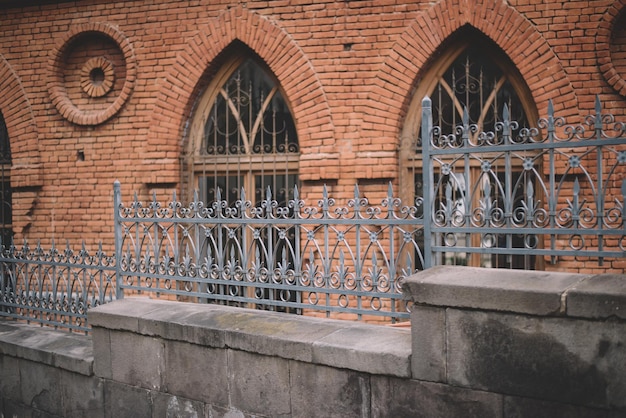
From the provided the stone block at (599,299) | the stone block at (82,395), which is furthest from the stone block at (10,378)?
the stone block at (599,299)

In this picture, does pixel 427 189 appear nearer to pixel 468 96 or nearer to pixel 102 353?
pixel 102 353

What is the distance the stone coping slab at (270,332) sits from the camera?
395cm

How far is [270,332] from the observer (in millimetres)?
4449

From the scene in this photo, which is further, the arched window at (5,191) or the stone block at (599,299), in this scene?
the arched window at (5,191)

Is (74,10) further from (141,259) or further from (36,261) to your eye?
(141,259)

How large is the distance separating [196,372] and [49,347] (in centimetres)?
194

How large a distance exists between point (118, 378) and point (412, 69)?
4.91m

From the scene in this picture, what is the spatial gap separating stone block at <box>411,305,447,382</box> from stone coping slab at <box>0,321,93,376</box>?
3.00 m

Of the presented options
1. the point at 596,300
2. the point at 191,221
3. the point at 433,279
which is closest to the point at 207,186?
the point at 191,221

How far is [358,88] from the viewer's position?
814 centimetres

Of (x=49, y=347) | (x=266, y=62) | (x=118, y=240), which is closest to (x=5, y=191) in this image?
(x=266, y=62)

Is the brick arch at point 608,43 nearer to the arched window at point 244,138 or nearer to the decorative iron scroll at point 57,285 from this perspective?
the arched window at point 244,138

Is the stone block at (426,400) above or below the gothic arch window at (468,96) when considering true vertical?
below

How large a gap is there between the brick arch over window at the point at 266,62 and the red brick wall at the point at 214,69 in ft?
0.05
